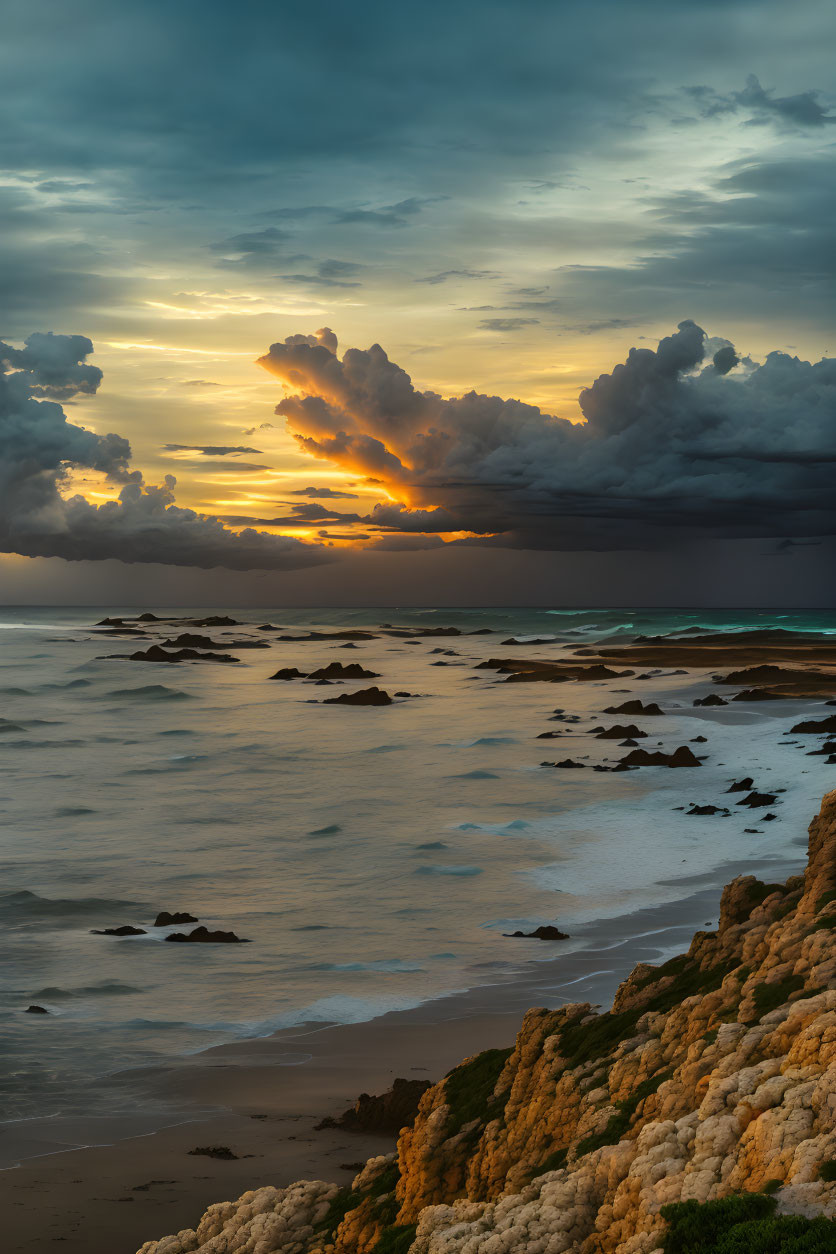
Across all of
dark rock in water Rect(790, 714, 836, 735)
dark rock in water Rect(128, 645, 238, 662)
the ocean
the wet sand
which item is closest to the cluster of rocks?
the ocean

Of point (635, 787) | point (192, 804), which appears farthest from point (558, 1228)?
point (192, 804)

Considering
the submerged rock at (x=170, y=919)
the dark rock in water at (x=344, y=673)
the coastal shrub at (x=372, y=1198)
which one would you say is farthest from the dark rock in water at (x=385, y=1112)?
the dark rock in water at (x=344, y=673)

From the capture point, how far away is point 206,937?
72.7 ft

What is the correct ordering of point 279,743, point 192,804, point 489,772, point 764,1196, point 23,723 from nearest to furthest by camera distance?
point 764,1196
point 192,804
point 489,772
point 279,743
point 23,723

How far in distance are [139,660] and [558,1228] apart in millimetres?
117568

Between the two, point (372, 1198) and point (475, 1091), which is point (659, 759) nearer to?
point (475, 1091)

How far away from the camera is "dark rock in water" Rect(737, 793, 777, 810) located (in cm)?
3375

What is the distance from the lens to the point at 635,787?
38531mm

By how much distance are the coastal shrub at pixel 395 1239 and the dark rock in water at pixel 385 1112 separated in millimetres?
4139

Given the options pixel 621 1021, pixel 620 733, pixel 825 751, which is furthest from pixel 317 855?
pixel 620 733

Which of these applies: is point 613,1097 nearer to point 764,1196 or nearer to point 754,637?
point 764,1196

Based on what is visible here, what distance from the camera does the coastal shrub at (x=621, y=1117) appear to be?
7.69 meters

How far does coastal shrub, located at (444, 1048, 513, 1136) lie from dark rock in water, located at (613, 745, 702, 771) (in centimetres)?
3213

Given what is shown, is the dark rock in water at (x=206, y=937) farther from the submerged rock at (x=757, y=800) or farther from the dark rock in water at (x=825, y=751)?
the dark rock in water at (x=825, y=751)
